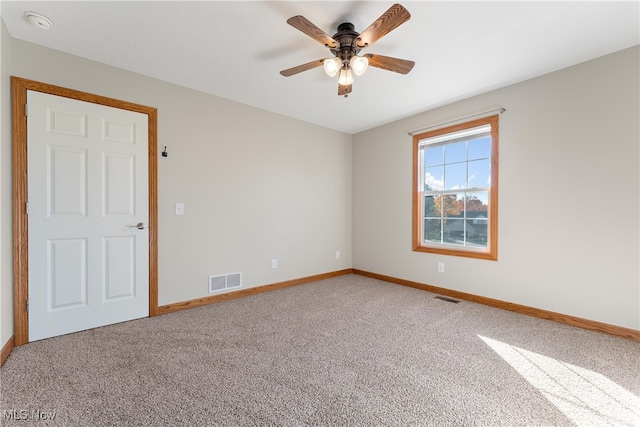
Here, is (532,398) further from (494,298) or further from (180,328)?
(180,328)

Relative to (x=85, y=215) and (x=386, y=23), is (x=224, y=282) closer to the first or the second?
(x=85, y=215)

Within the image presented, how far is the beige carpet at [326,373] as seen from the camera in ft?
4.71

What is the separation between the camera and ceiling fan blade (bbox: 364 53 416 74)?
2.01 metres

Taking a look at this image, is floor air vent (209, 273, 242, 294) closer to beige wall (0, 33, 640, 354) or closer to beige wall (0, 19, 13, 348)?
beige wall (0, 33, 640, 354)

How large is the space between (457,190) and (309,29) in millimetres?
2639

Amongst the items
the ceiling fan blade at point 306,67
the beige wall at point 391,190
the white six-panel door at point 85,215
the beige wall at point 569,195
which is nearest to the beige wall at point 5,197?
the beige wall at point 391,190

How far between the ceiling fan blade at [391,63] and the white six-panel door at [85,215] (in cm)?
224

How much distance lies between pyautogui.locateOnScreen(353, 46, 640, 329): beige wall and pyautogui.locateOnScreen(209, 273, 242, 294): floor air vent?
2.58 m

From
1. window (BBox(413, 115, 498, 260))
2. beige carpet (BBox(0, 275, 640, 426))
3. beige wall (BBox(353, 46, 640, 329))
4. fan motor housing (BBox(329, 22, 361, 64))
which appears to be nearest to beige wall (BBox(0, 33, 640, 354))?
beige wall (BBox(353, 46, 640, 329))

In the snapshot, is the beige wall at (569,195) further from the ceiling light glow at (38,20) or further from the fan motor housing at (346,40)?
the ceiling light glow at (38,20)

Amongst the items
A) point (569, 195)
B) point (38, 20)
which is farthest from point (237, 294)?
point (569, 195)

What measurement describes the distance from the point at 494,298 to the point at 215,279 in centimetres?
317

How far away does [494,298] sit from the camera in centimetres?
310

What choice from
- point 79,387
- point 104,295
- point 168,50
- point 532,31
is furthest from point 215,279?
point 532,31
